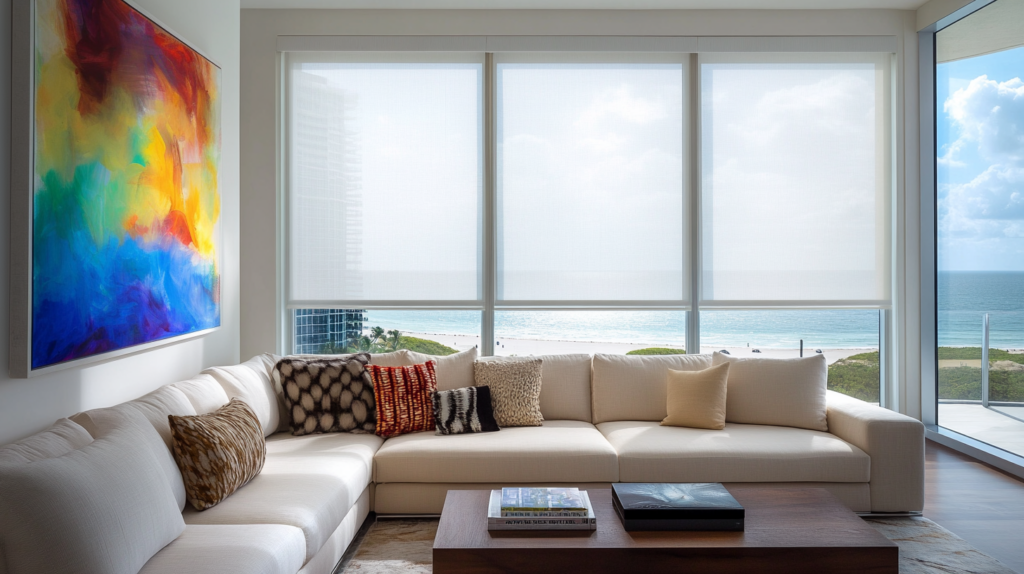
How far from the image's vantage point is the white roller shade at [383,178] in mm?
4363

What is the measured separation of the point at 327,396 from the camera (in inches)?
132

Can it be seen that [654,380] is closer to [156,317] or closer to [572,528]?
[572,528]

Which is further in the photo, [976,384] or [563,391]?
[976,384]

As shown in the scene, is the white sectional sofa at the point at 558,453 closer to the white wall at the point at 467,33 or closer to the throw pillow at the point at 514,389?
the throw pillow at the point at 514,389

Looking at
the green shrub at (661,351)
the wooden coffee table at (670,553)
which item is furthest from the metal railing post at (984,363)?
the wooden coffee table at (670,553)

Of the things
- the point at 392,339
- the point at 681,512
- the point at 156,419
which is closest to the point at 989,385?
the point at 681,512

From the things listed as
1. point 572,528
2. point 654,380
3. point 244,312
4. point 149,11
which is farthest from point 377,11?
point 572,528

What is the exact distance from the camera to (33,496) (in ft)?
4.66

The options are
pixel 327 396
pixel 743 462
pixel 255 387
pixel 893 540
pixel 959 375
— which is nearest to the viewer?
pixel 893 540

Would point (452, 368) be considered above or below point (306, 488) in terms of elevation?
above

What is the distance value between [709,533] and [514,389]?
1.59m

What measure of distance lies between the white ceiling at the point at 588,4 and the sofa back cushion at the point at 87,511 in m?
3.43

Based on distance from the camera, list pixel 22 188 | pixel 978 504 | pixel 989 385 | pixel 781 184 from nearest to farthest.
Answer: pixel 22 188 < pixel 978 504 < pixel 989 385 < pixel 781 184

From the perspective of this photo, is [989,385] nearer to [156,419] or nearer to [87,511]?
[156,419]
